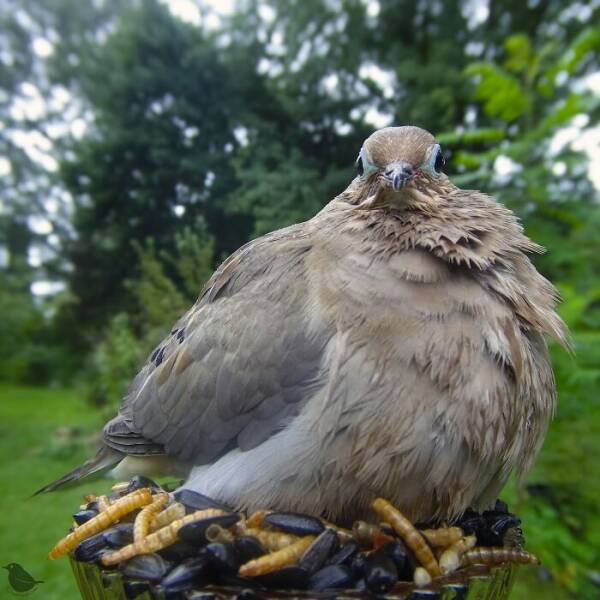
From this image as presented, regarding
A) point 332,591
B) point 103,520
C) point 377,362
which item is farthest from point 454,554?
point 103,520

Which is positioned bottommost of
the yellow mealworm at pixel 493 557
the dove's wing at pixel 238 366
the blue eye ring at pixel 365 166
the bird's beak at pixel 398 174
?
the yellow mealworm at pixel 493 557

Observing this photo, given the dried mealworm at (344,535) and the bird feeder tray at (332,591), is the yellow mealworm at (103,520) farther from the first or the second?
the dried mealworm at (344,535)

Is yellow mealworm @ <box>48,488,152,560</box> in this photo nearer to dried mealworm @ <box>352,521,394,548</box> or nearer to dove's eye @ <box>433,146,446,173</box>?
dried mealworm @ <box>352,521,394,548</box>

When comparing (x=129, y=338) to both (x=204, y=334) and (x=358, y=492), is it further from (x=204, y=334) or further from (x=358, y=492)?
(x=358, y=492)

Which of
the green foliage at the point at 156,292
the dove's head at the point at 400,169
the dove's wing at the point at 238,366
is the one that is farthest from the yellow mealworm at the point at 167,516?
the green foliage at the point at 156,292

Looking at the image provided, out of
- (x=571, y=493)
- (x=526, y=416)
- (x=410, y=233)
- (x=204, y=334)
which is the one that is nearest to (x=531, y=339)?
(x=526, y=416)

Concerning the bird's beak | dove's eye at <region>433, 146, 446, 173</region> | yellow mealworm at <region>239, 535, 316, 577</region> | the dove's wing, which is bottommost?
yellow mealworm at <region>239, 535, 316, 577</region>

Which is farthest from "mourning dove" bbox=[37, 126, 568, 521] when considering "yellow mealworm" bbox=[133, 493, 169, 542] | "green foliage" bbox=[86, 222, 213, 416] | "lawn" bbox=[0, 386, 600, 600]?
"lawn" bbox=[0, 386, 600, 600]
